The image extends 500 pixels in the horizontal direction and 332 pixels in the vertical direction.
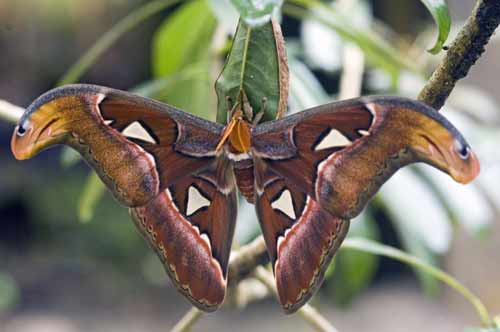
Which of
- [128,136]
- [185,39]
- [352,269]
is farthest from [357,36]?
[128,136]

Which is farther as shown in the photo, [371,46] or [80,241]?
[80,241]

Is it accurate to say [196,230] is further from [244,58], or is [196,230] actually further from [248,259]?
[244,58]

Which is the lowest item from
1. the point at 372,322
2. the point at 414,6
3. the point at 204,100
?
the point at 372,322

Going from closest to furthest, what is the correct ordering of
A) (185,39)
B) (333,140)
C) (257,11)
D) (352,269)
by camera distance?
(257,11) < (333,140) < (185,39) < (352,269)

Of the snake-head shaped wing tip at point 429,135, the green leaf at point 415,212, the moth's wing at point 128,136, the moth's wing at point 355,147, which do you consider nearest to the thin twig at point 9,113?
the moth's wing at point 128,136

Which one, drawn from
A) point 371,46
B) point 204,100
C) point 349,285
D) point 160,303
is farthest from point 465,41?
point 160,303

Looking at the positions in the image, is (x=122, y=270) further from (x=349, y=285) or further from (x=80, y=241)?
(x=349, y=285)
